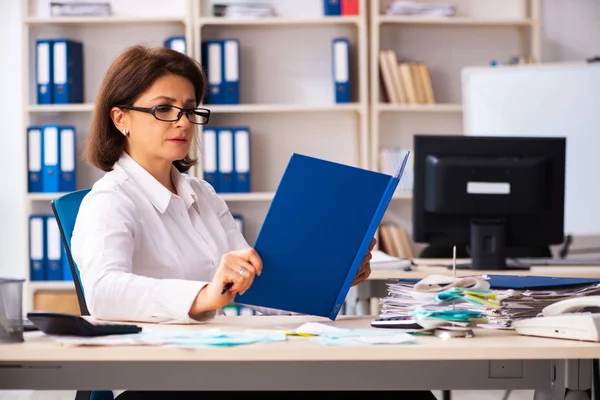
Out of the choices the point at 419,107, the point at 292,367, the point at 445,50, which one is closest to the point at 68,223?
the point at 292,367

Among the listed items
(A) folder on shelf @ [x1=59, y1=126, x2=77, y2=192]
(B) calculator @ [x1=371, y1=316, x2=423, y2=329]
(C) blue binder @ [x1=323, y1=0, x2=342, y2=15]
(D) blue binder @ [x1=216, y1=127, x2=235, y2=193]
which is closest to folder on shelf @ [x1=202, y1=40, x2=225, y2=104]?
(D) blue binder @ [x1=216, y1=127, x2=235, y2=193]

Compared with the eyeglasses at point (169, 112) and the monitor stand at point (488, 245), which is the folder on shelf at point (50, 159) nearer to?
the monitor stand at point (488, 245)

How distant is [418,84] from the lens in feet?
15.3

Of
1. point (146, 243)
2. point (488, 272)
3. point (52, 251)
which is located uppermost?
point (146, 243)

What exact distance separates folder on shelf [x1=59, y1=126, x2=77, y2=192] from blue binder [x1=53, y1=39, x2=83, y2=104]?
7.8 inches

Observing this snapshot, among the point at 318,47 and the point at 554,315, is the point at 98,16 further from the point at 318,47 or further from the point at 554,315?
the point at 554,315

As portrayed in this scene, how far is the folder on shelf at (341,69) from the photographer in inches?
181

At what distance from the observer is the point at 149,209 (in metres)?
1.90

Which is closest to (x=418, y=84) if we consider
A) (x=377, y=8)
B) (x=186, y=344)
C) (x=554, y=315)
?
(x=377, y=8)

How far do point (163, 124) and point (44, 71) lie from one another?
280cm

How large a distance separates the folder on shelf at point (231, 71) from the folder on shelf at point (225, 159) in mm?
187

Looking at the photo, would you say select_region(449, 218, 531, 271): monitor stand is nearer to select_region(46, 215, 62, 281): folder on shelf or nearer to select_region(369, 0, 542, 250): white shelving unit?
select_region(369, 0, 542, 250): white shelving unit

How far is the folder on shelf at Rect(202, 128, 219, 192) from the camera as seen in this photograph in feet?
14.8

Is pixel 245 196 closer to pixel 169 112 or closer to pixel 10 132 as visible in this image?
pixel 10 132
